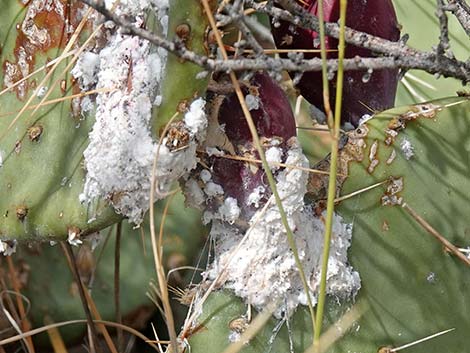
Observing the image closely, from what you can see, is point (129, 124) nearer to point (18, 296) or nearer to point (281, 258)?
point (281, 258)

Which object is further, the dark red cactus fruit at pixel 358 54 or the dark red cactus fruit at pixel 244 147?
the dark red cactus fruit at pixel 358 54

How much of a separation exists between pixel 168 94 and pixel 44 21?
0.20 m

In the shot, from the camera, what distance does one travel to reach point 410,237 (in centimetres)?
93

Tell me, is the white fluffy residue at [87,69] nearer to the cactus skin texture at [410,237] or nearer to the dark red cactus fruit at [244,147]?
the dark red cactus fruit at [244,147]

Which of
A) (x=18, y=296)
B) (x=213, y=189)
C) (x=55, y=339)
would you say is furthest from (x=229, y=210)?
(x=18, y=296)

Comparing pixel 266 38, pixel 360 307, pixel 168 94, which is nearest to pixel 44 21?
pixel 168 94

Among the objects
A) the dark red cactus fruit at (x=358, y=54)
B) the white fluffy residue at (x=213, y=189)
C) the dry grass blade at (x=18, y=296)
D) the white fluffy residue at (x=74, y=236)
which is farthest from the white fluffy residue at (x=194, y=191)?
the dry grass blade at (x=18, y=296)

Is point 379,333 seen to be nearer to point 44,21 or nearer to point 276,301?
point 276,301

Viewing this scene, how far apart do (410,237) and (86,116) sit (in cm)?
37

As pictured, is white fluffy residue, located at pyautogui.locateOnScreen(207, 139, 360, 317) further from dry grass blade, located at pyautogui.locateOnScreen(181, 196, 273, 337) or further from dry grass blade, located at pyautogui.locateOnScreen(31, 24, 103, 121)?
dry grass blade, located at pyautogui.locateOnScreen(31, 24, 103, 121)

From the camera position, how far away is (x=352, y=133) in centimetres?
93

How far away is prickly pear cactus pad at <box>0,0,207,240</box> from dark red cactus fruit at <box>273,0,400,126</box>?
0.27m

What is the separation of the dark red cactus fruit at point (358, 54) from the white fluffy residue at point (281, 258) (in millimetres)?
207

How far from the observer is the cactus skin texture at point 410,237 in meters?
0.92
